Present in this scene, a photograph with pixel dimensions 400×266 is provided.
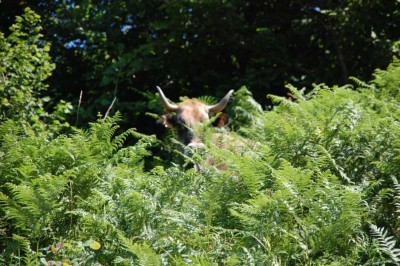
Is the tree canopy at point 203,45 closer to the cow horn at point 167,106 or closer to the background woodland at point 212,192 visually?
the cow horn at point 167,106

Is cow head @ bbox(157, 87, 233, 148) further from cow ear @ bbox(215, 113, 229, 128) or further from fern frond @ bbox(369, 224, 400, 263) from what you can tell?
fern frond @ bbox(369, 224, 400, 263)

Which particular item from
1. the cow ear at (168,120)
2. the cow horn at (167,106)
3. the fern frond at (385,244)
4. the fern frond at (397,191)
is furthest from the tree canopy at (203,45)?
the fern frond at (385,244)

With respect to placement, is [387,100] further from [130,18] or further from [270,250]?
[130,18]

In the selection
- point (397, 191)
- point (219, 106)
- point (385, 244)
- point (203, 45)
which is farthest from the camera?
point (203, 45)

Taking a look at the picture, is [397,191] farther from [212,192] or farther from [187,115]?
[187,115]

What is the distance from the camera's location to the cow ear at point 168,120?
1034 centimetres

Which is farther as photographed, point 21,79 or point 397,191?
point 21,79

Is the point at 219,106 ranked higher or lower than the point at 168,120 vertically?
higher

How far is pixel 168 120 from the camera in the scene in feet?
34.1

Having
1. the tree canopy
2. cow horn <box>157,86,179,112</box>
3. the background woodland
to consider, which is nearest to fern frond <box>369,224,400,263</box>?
the background woodland

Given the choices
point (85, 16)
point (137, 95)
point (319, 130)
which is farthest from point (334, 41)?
point (319, 130)

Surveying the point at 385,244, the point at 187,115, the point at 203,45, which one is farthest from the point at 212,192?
the point at 203,45

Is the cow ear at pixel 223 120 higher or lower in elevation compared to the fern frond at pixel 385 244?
lower

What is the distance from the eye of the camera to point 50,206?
14.7 ft
